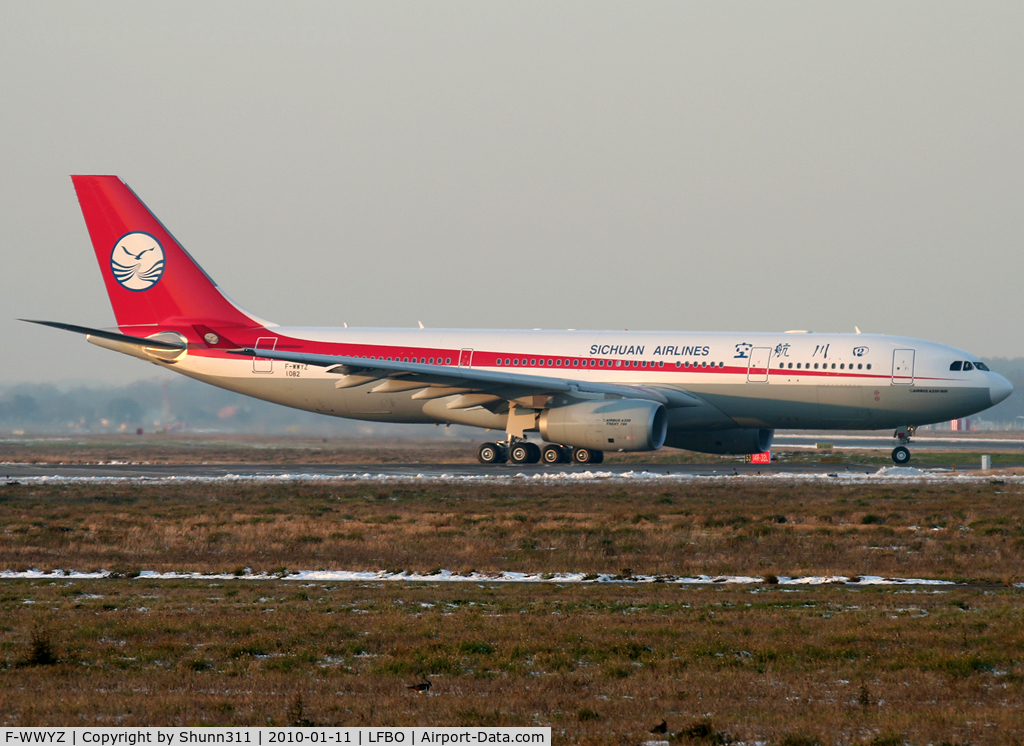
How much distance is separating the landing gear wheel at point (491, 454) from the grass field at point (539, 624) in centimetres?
1450

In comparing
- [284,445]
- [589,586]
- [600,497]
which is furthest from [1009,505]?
[284,445]

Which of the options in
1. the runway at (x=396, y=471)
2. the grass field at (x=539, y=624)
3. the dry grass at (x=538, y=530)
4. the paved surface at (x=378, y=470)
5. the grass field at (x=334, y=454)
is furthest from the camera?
the grass field at (x=334, y=454)

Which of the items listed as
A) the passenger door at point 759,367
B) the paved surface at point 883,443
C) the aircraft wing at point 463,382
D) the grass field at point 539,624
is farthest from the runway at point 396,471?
the paved surface at point 883,443

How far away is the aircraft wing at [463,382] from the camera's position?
3622cm

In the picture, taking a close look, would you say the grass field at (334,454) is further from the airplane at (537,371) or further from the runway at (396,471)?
the airplane at (537,371)

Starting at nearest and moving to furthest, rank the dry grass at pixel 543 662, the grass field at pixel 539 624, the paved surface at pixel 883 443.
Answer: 1. the dry grass at pixel 543 662
2. the grass field at pixel 539 624
3. the paved surface at pixel 883 443

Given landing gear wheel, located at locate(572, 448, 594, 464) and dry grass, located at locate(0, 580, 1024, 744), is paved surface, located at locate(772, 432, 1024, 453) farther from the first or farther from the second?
dry grass, located at locate(0, 580, 1024, 744)

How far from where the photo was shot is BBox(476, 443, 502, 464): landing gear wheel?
39.8m

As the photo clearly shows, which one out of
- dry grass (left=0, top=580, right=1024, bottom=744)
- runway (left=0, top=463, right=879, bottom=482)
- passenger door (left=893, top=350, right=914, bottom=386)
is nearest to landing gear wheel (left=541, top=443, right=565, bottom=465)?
runway (left=0, top=463, right=879, bottom=482)

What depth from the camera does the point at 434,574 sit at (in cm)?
1752

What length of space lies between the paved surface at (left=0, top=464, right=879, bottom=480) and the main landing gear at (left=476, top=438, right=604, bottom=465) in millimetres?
577

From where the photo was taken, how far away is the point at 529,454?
127ft

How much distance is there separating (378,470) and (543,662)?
2855cm

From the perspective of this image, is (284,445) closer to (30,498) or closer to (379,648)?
(30,498)
